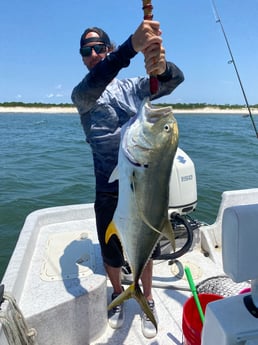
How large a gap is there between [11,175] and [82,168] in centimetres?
281

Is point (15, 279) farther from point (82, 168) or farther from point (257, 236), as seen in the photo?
point (82, 168)

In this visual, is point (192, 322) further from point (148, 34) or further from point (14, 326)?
point (148, 34)

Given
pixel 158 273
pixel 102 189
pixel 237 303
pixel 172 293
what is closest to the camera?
pixel 237 303

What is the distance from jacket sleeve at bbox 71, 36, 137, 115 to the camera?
1.77 metres

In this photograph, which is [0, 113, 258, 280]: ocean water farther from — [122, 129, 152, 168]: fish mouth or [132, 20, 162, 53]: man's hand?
[132, 20, 162, 53]: man's hand

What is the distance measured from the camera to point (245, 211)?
1.39 metres


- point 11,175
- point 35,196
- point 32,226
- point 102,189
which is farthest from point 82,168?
point 102,189

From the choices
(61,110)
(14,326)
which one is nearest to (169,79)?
(14,326)

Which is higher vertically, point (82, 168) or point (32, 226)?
point (32, 226)

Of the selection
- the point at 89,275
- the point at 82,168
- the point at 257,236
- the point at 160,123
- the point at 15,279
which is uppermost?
the point at 160,123

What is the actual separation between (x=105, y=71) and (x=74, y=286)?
5.19 feet

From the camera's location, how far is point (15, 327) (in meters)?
1.88

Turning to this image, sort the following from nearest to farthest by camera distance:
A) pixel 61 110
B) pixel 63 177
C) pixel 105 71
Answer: pixel 105 71 < pixel 63 177 < pixel 61 110

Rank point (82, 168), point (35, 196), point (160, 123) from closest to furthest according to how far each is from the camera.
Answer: point (160, 123), point (35, 196), point (82, 168)
